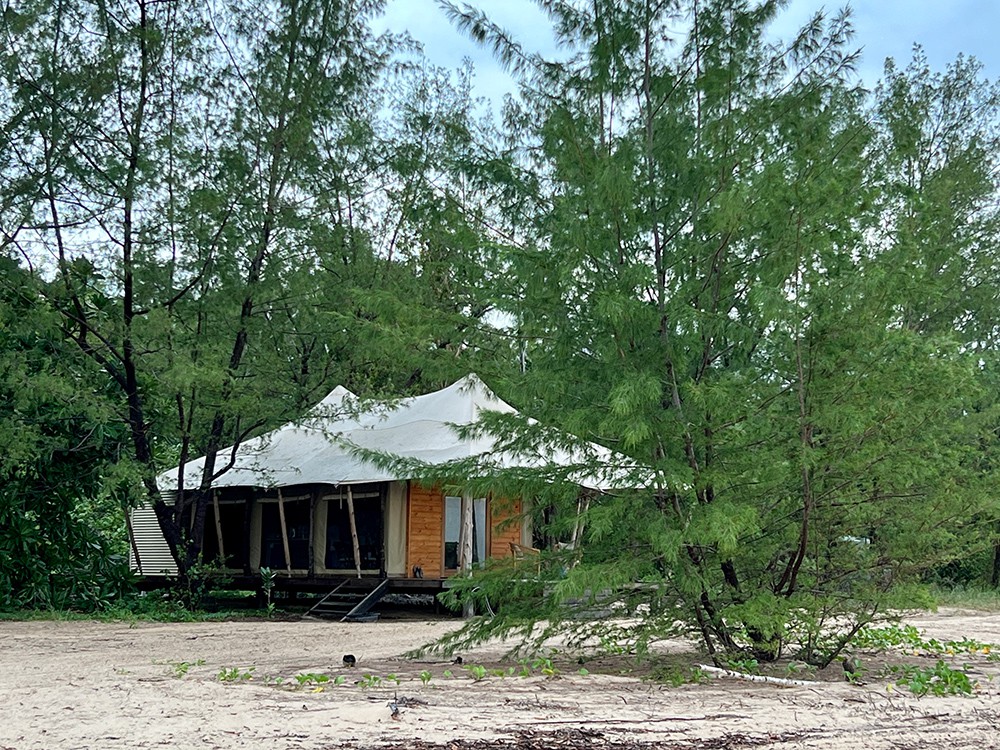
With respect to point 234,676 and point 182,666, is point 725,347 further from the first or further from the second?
point 182,666

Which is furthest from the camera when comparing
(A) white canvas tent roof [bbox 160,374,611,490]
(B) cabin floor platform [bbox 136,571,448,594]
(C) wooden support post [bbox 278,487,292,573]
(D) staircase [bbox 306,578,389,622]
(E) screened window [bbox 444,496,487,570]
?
(C) wooden support post [bbox 278,487,292,573]

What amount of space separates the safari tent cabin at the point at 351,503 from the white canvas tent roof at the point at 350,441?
0.08ft

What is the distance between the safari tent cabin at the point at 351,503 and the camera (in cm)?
1728

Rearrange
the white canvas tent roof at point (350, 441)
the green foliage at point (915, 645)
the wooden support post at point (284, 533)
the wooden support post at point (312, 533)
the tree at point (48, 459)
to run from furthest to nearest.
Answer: the wooden support post at point (284, 533) < the wooden support post at point (312, 533) < the white canvas tent roof at point (350, 441) < the tree at point (48, 459) < the green foliage at point (915, 645)

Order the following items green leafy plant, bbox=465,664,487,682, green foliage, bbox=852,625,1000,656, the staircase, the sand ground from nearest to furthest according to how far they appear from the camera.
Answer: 1. the sand ground
2. green leafy plant, bbox=465,664,487,682
3. green foliage, bbox=852,625,1000,656
4. the staircase

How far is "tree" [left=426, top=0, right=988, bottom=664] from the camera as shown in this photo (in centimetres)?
805

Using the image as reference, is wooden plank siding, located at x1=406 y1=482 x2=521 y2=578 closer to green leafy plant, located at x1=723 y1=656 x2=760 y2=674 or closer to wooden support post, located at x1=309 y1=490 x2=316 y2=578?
wooden support post, located at x1=309 y1=490 x2=316 y2=578

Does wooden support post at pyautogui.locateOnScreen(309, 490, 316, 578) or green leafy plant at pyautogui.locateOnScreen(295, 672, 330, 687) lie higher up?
wooden support post at pyautogui.locateOnScreen(309, 490, 316, 578)

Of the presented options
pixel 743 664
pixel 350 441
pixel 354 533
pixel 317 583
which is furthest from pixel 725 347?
pixel 317 583

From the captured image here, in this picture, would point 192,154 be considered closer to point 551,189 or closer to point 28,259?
point 28,259

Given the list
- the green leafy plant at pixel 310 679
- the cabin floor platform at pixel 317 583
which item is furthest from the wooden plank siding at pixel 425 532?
the green leafy plant at pixel 310 679

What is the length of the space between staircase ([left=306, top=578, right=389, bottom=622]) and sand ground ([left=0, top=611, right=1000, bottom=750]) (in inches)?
254

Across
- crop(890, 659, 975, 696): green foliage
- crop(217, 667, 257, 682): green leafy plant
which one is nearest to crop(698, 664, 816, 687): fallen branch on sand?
crop(890, 659, 975, 696): green foliage

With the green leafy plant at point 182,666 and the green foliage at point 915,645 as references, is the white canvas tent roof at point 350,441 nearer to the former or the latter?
the green leafy plant at point 182,666
